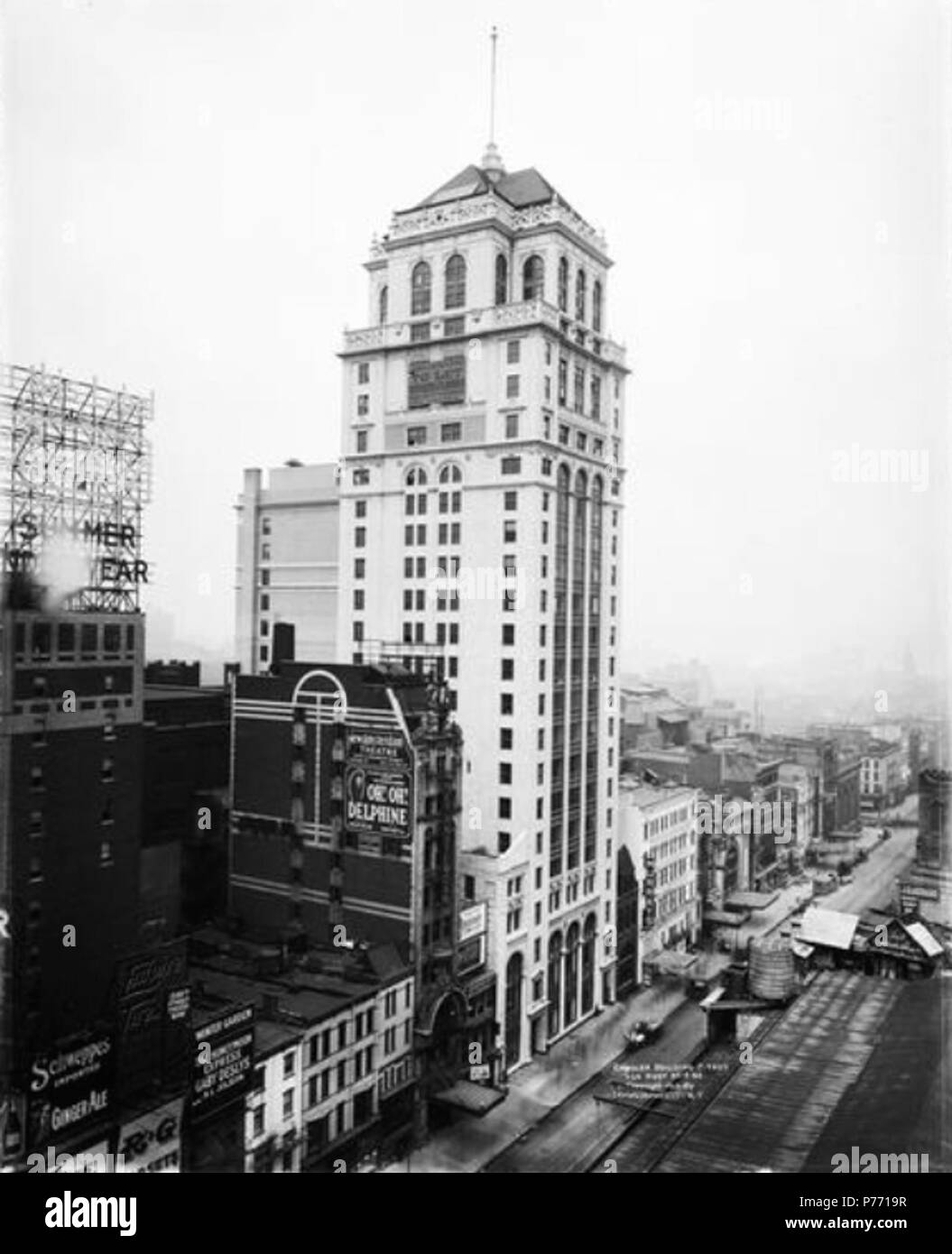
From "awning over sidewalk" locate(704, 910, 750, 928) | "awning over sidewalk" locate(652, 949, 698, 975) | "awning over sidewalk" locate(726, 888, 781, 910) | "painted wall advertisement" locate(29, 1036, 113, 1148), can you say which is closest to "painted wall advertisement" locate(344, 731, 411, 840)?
"painted wall advertisement" locate(29, 1036, 113, 1148)

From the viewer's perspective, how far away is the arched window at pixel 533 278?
31359 millimetres

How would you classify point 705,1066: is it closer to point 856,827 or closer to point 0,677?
point 0,677

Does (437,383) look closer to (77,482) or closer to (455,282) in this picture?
(455,282)

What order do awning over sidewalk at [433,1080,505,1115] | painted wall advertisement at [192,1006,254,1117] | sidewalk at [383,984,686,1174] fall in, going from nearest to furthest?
1. painted wall advertisement at [192,1006,254,1117]
2. sidewalk at [383,984,686,1174]
3. awning over sidewalk at [433,1080,505,1115]

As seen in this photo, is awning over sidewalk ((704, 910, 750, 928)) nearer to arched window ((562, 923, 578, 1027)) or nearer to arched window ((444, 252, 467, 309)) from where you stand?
arched window ((562, 923, 578, 1027))

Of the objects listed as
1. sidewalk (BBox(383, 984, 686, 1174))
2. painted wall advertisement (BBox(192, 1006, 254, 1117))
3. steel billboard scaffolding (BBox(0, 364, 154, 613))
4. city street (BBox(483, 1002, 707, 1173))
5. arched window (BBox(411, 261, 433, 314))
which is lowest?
sidewalk (BBox(383, 984, 686, 1174))

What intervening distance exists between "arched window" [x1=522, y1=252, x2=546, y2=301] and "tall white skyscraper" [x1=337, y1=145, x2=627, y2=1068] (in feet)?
0.20

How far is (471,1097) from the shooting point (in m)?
25.4

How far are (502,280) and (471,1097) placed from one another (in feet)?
77.6

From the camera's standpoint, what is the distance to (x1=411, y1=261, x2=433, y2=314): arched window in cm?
3197

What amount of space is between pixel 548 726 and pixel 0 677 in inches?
643

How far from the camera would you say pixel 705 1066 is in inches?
919

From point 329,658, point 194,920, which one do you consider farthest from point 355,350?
point 194,920

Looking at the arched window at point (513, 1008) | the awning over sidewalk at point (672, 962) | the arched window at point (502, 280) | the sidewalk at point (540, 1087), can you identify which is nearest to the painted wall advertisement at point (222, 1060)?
the sidewalk at point (540, 1087)
